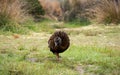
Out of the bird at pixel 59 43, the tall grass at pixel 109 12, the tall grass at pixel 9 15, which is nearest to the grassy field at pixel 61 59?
the bird at pixel 59 43

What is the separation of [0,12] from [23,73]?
254 inches

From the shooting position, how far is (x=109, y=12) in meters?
14.3

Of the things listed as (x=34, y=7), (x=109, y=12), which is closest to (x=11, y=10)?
(x=109, y=12)

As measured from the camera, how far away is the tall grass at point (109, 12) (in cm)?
1417

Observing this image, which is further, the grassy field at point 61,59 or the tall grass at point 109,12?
the tall grass at point 109,12

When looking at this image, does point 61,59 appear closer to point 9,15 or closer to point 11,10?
point 9,15

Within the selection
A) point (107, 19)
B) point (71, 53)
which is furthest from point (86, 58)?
point (107, 19)

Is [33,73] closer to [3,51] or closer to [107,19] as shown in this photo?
[3,51]

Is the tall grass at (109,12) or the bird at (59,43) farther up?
the bird at (59,43)

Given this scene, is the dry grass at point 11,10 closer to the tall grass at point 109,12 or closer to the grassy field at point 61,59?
the grassy field at point 61,59

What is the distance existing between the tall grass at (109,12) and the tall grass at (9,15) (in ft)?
11.3

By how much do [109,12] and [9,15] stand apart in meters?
4.16

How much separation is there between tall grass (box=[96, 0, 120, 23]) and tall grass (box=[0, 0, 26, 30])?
11.3ft

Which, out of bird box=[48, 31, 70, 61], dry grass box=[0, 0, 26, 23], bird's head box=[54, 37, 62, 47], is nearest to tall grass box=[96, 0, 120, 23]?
dry grass box=[0, 0, 26, 23]
